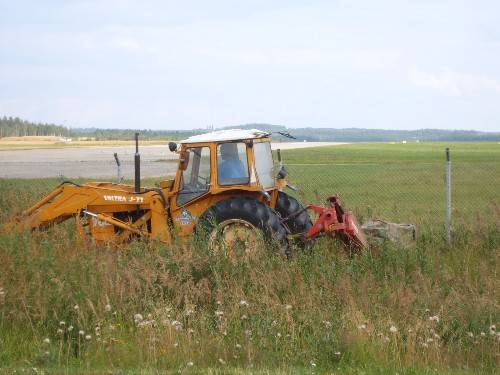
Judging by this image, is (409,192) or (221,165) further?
(409,192)

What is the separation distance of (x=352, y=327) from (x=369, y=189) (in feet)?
59.2

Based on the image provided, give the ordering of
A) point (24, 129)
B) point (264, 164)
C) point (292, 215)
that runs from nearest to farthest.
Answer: point (264, 164), point (292, 215), point (24, 129)

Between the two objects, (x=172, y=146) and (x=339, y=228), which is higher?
(x=172, y=146)

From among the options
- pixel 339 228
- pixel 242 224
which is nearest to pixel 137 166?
pixel 242 224

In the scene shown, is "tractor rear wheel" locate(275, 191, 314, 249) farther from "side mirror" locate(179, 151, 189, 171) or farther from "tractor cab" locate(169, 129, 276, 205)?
"side mirror" locate(179, 151, 189, 171)

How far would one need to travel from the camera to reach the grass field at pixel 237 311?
21.2 feet

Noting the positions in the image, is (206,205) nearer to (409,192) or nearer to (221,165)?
(221,165)

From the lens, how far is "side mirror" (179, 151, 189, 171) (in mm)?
10711

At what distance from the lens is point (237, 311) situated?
7.24m

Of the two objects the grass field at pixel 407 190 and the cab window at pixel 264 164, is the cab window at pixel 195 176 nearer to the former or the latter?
the cab window at pixel 264 164

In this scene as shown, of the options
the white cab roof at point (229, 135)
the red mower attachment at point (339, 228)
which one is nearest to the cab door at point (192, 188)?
the white cab roof at point (229, 135)

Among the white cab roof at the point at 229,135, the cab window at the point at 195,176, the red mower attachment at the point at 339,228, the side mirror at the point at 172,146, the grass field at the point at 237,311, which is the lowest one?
the grass field at the point at 237,311

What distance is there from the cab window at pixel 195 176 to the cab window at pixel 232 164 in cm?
19

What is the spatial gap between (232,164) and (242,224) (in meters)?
0.96
